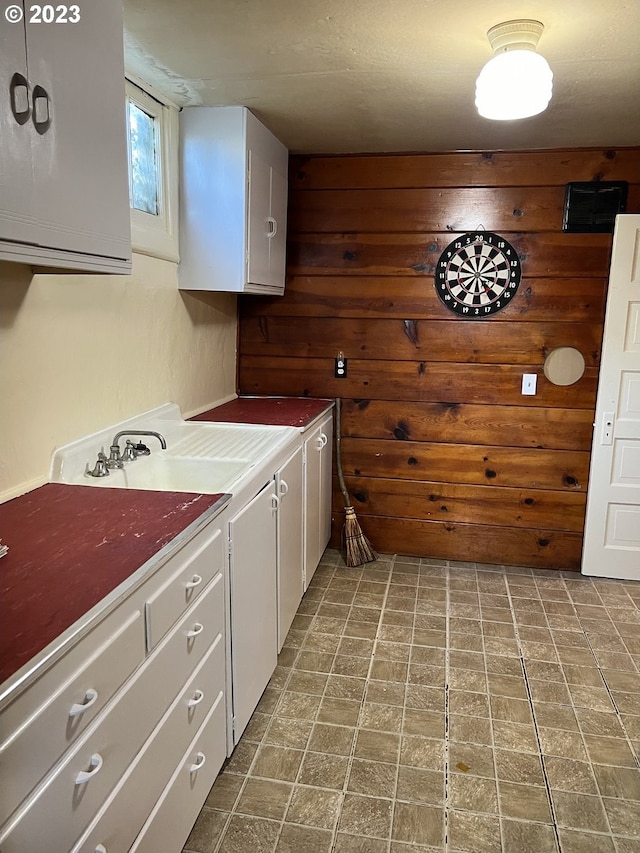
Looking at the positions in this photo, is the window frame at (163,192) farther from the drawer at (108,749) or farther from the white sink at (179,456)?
the drawer at (108,749)

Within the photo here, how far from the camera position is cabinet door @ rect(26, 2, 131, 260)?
134 centimetres

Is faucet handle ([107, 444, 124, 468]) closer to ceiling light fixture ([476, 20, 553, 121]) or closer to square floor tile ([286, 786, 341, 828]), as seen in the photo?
square floor tile ([286, 786, 341, 828])

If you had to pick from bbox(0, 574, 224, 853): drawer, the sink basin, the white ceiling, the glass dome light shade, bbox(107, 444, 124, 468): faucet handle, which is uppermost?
the white ceiling

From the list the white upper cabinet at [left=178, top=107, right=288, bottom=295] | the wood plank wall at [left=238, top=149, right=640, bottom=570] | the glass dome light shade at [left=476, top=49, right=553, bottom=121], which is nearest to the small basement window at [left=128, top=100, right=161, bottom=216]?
the white upper cabinet at [left=178, top=107, right=288, bottom=295]

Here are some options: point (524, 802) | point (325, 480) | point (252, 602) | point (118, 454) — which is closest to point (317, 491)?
point (325, 480)

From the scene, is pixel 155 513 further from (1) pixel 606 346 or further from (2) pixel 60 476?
(1) pixel 606 346

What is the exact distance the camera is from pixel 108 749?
1.19 m

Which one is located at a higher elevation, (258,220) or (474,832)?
(258,220)

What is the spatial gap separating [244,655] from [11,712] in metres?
1.22

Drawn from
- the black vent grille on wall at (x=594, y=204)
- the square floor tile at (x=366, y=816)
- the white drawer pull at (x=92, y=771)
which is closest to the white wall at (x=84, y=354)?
the white drawer pull at (x=92, y=771)

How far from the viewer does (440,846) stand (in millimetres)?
1751

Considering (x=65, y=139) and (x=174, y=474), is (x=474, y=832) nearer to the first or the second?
(x=174, y=474)

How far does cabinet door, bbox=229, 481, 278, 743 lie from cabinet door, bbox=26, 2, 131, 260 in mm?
890

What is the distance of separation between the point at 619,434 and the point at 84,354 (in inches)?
108
